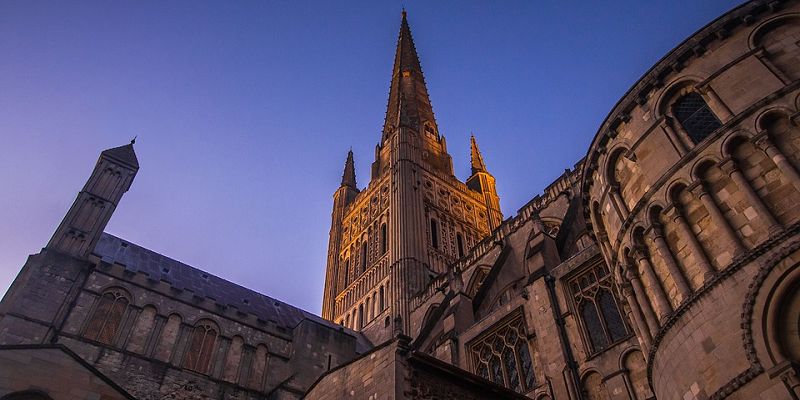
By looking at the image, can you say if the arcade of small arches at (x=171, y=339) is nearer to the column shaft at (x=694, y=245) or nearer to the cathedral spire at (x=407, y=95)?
the column shaft at (x=694, y=245)

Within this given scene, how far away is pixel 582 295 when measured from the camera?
54.9ft

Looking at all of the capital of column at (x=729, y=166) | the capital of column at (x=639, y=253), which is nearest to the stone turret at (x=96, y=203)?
the capital of column at (x=639, y=253)

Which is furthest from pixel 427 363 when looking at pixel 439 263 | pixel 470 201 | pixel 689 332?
pixel 470 201

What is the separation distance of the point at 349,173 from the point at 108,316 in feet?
129

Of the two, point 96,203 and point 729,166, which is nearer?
point 729,166

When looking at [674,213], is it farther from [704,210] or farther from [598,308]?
[598,308]

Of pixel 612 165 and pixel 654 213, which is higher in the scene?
pixel 612 165

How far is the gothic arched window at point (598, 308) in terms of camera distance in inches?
603

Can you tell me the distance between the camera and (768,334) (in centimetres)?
822

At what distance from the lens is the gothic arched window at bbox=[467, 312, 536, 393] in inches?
698

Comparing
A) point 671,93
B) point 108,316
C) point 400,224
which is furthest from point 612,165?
point 400,224

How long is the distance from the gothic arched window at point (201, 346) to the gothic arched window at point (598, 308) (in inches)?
674

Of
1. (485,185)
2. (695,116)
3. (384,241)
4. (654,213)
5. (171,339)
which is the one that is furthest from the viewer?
(485,185)

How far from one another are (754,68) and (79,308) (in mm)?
25064
